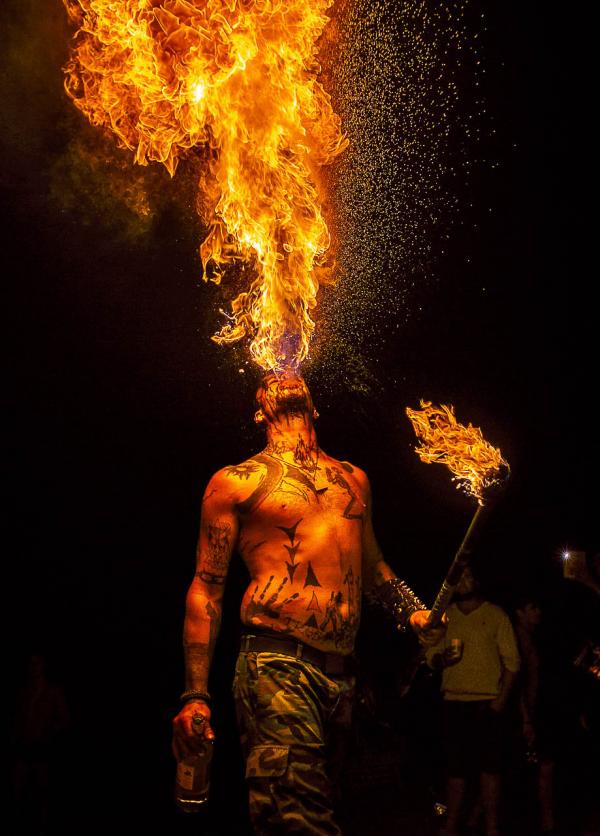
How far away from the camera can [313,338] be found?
6.91m

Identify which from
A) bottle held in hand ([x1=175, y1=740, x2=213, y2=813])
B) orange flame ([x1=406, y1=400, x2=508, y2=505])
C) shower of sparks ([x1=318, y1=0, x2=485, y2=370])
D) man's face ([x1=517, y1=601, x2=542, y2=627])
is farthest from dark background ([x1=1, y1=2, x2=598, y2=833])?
→ bottle held in hand ([x1=175, y1=740, x2=213, y2=813])

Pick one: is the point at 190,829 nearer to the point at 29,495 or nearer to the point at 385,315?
the point at 29,495

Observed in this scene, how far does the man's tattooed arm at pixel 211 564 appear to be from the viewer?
3.50 m

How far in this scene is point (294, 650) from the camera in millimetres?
3316

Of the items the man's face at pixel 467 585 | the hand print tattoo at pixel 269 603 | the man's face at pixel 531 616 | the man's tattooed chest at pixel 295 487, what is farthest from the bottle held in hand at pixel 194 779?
the man's face at pixel 531 616

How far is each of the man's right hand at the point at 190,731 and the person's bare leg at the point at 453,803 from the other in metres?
Result: 3.32

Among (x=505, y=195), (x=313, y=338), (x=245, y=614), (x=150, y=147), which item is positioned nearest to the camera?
(x=245, y=614)

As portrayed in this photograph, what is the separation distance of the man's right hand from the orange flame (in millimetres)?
1414

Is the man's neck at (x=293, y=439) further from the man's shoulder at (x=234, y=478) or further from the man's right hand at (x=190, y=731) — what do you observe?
the man's right hand at (x=190, y=731)

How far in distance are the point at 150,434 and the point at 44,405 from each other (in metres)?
0.99

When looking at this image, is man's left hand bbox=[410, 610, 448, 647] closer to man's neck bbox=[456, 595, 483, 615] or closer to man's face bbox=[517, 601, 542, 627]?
man's neck bbox=[456, 595, 483, 615]

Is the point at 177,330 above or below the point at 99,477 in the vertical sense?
above

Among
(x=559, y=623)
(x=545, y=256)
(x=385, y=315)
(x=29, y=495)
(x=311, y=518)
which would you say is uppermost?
(x=545, y=256)

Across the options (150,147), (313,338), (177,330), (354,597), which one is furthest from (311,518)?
(177,330)
